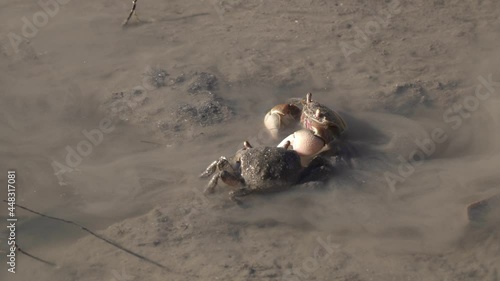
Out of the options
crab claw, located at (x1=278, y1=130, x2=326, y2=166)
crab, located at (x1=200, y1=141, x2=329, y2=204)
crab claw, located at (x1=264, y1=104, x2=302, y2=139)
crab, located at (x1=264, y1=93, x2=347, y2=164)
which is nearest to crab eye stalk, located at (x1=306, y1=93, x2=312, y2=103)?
crab, located at (x1=264, y1=93, x2=347, y2=164)

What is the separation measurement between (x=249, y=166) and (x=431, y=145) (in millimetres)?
1927

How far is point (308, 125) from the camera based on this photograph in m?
6.61

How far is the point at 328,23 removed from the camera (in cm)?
828

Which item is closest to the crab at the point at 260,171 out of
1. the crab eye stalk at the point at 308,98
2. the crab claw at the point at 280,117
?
the crab claw at the point at 280,117

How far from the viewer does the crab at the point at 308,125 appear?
638 centimetres

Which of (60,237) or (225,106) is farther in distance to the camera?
(225,106)

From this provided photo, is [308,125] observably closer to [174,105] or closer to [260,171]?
[260,171]

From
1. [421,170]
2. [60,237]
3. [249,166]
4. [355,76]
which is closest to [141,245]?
[60,237]

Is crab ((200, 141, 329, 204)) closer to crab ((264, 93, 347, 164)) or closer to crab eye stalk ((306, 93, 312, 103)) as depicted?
crab ((264, 93, 347, 164))

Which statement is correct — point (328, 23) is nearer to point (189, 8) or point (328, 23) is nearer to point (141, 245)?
point (189, 8)

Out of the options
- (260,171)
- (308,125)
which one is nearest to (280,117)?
(308,125)

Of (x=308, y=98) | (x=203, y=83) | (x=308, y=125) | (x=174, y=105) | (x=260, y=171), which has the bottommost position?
(x=260, y=171)

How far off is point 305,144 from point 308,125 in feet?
1.03

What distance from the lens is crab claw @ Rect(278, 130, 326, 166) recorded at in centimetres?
636
